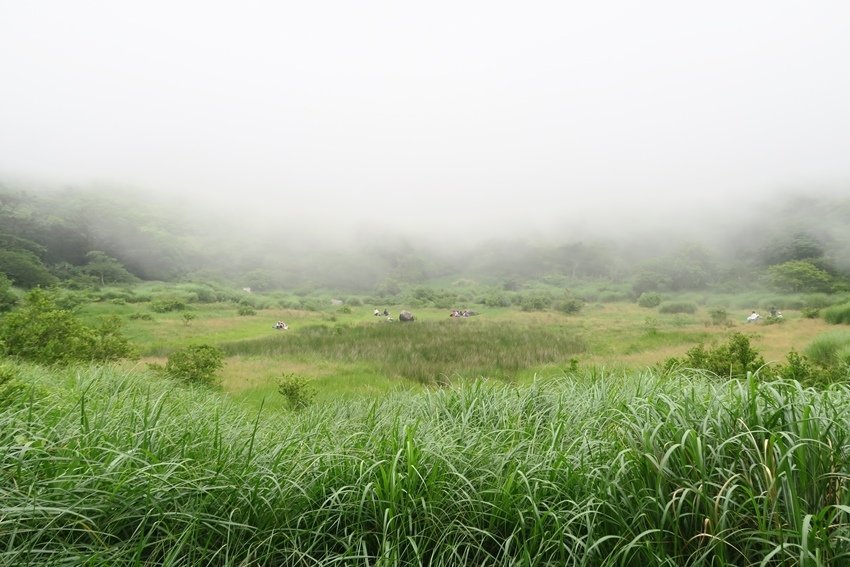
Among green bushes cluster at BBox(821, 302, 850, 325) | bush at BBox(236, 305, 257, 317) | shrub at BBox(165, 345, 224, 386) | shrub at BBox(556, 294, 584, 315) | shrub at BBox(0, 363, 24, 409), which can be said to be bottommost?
shrub at BBox(556, 294, 584, 315)

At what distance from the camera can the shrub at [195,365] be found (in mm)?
8688

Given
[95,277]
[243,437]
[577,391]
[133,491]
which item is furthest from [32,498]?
[95,277]

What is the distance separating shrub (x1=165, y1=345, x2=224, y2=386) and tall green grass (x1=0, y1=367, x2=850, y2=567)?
6.26m

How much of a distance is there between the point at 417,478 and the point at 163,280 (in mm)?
73187

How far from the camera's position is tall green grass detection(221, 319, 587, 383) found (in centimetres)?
1330

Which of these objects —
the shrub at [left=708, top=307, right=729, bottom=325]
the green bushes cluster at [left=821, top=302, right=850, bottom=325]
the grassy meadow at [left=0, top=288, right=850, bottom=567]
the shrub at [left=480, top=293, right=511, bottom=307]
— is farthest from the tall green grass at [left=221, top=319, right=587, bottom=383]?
the shrub at [left=480, top=293, right=511, bottom=307]

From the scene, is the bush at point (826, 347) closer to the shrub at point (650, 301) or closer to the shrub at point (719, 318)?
the shrub at point (719, 318)

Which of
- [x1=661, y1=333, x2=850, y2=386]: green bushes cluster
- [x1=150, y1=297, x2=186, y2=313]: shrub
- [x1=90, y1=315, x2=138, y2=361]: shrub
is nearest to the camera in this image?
[x1=661, y1=333, x2=850, y2=386]: green bushes cluster

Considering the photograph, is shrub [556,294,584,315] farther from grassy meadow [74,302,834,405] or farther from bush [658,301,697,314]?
grassy meadow [74,302,834,405]

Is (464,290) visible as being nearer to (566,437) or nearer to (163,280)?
(163,280)

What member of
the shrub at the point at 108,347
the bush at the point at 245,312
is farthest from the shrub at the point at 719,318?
the bush at the point at 245,312

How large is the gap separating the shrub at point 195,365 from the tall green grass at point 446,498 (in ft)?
20.5

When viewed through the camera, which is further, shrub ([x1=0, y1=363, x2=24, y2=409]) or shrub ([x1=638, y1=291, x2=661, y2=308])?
shrub ([x1=638, y1=291, x2=661, y2=308])

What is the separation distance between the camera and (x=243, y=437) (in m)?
3.39
